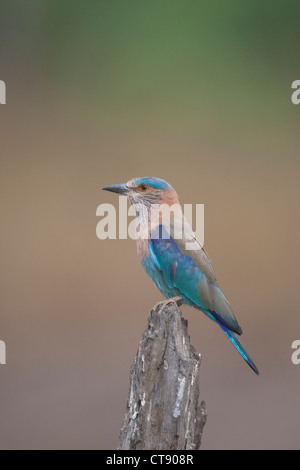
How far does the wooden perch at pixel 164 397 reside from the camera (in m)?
2.35

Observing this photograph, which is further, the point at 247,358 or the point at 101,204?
the point at 101,204

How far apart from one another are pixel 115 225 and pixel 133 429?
1.70 m

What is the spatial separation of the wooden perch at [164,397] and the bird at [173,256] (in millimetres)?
549

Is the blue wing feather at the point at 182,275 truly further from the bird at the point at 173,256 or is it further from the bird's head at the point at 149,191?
the bird's head at the point at 149,191

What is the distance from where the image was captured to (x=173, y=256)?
3.14 m

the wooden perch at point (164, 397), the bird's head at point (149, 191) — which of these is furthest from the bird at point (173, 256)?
the wooden perch at point (164, 397)

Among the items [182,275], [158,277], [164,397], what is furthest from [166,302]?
[164,397]

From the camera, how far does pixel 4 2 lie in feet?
22.5

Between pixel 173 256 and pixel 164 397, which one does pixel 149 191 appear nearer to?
pixel 173 256

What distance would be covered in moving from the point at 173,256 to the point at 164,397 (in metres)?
0.89

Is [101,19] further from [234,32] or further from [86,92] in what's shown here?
[234,32]

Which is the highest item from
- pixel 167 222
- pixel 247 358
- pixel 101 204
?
pixel 101 204

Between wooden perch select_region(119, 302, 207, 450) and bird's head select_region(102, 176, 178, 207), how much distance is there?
3.11 feet

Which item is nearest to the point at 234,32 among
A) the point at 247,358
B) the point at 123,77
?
the point at 123,77
